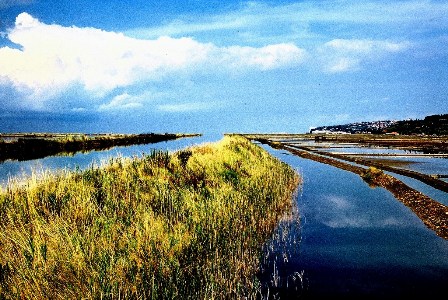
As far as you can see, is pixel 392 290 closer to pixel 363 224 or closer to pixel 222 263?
pixel 222 263

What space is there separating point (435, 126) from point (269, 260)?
432 feet

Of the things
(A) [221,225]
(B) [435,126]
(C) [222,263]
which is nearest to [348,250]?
(A) [221,225]

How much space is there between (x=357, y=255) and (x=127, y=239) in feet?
17.4

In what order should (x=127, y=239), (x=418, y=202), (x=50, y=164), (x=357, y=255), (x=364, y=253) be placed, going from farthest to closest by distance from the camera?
1. (x=50, y=164)
2. (x=418, y=202)
3. (x=364, y=253)
4. (x=357, y=255)
5. (x=127, y=239)

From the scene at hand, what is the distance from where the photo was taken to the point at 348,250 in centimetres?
895

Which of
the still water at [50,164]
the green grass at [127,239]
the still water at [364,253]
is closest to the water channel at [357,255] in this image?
the still water at [364,253]

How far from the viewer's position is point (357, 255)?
8.60 meters

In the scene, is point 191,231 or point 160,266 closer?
point 160,266

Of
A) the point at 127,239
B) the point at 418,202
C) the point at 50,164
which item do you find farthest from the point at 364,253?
the point at 50,164

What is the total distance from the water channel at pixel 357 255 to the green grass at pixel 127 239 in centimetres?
72

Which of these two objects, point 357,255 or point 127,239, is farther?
point 357,255

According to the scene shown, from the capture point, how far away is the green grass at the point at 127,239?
485cm

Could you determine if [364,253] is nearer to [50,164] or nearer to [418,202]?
[418,202]

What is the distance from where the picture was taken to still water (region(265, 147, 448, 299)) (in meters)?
6.93
